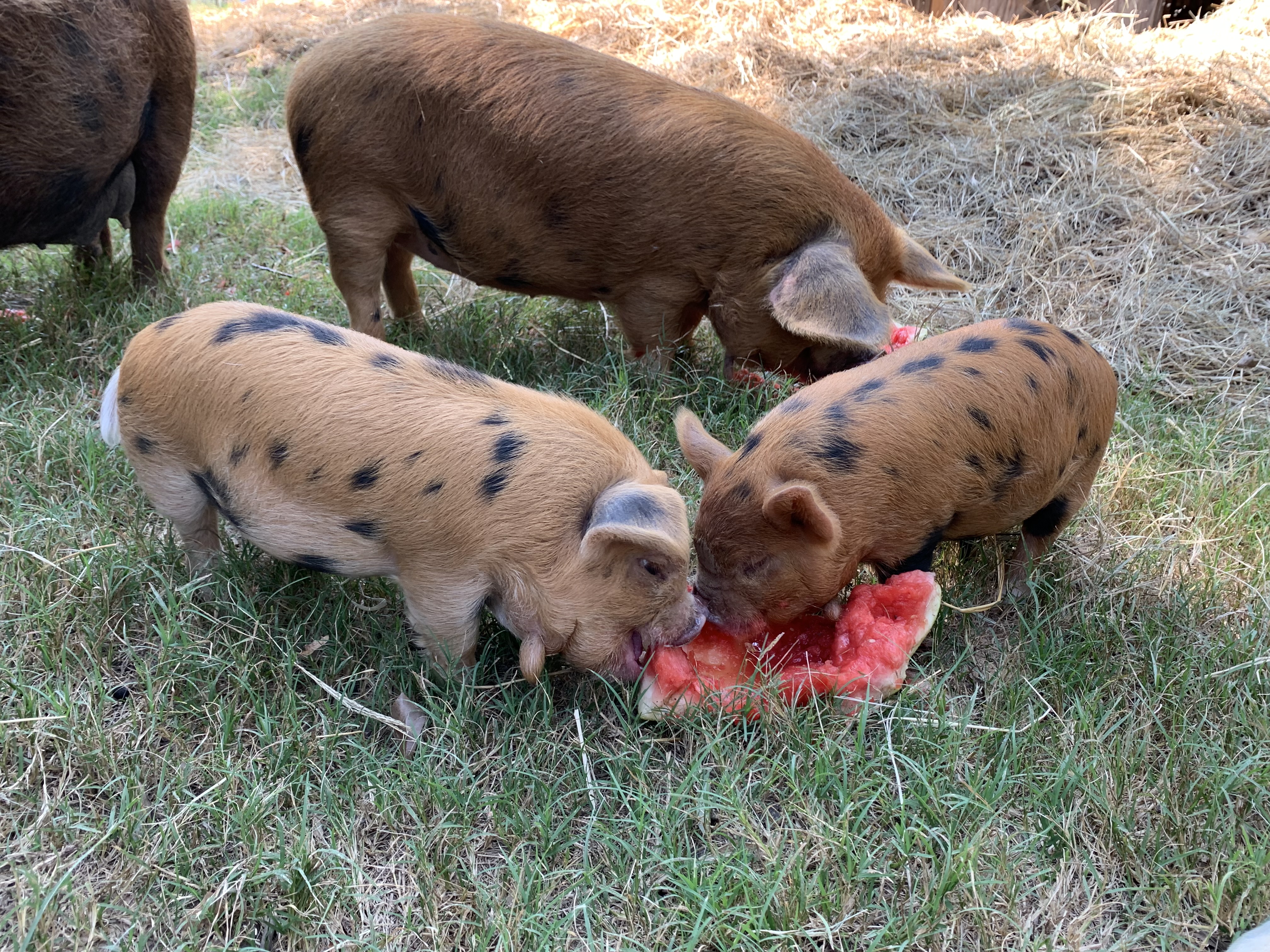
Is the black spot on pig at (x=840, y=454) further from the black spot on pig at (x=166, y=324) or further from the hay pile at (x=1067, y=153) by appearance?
the hay pile at (x=1067, y=153)

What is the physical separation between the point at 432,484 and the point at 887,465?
1591 millimetres

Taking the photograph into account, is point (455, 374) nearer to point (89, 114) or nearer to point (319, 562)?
point (319, 562)

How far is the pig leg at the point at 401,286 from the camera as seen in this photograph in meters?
5.85

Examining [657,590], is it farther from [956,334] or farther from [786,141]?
[786,141]

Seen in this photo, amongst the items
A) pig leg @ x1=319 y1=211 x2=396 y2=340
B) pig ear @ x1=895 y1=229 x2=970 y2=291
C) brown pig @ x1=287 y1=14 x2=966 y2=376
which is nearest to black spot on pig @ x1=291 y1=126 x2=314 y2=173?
brown pig @ x1=287 y1=14 x2=966 y2=376

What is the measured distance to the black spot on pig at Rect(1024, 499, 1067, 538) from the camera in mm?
4133

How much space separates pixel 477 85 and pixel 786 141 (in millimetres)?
1566

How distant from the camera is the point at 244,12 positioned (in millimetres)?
13742

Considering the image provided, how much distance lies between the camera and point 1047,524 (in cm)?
418

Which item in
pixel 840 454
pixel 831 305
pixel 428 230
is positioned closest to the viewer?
pixel 840 454

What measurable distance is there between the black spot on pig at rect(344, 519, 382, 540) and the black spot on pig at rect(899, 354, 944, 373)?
2013mm

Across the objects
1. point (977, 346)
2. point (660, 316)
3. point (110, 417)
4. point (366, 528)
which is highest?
point (977, 346)

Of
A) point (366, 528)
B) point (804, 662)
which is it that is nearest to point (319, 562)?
point (366, 528)

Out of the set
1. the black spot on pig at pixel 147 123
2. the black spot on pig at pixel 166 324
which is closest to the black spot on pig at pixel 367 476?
the black spot on pig at pixel 166 324
